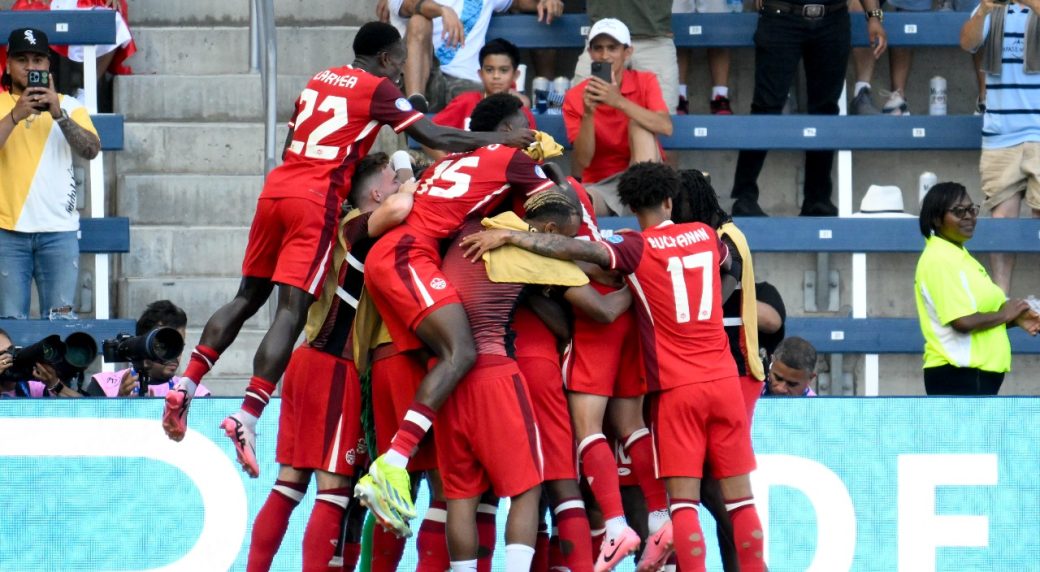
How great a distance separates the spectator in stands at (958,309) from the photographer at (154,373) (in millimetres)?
4202

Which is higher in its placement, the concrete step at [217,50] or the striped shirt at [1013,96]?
the concrete step at [217,50]

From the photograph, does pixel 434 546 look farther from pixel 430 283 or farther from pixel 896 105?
pixel 896 105

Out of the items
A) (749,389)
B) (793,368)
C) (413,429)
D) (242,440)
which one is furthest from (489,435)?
(793,368)

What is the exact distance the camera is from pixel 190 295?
1180 centimetres

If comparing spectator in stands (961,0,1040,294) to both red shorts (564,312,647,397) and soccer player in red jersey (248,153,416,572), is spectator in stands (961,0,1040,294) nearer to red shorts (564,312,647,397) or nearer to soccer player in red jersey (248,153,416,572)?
red shorts (564,312,647,397)

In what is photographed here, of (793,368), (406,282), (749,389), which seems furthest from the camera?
(793,368)

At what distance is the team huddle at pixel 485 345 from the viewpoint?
24.6 ft

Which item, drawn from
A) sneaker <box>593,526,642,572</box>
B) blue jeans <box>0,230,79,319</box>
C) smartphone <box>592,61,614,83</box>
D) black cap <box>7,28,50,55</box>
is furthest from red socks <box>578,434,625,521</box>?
black cap <box>7,28,50,55</box>

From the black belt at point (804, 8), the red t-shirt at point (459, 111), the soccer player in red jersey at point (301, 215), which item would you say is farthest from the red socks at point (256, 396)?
the black belt at point (804, 8)

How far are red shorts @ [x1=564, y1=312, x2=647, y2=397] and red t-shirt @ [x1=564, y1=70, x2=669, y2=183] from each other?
355cm

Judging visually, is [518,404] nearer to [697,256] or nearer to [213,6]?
[697,256]

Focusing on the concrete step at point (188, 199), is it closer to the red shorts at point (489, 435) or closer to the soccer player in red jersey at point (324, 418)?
the soccer player in red jersey at point (324, 418)

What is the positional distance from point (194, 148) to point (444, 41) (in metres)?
1.92

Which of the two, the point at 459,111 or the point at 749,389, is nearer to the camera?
the point at 749,389
